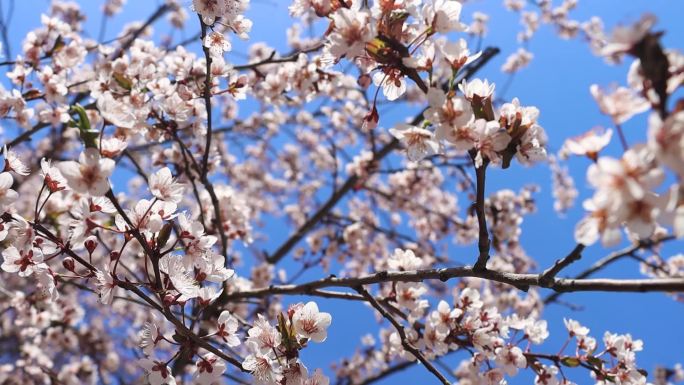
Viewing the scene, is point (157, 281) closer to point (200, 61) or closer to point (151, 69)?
point (151, 69)

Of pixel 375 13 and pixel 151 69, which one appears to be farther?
pixel 151 69

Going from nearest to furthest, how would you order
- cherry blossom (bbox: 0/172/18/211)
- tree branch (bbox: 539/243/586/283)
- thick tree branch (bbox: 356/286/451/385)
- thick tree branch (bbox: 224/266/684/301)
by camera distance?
1. thick tree branch (bbox: 224/266/684/301)
2. tree branch (bbox: 539/243/586/283)
3. cherry blossom (bbox: 0/172/18/211)
4. thick tree branch (bbox: 356/286/451/385)

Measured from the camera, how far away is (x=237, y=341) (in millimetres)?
1859

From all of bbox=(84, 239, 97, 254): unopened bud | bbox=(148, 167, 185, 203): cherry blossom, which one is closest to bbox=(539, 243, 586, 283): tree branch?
bbox=(148, 167, 185, 203): cherry blossom

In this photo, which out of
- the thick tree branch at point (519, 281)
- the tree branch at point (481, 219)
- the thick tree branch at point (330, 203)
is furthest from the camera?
the thick tree branch at point (330, 203)

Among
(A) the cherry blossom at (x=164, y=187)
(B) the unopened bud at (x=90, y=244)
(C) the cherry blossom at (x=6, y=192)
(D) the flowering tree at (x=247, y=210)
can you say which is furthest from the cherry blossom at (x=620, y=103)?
(C) the cherry blossom at (x=6, y=192)

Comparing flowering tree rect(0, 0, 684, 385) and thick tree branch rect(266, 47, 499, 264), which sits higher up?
thick tree branch rect(266, 47, 499, 264)

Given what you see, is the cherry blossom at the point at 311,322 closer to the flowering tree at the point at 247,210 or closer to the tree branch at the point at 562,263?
the flowering tree at the point at 247,210

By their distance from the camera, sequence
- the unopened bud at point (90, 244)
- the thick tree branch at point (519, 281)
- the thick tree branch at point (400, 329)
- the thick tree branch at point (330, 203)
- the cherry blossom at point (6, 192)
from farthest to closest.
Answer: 1. the thick tree branch at point (330, 203)
2. the thick tree branch at point (400, 329)
3. the unopened bud at point (90, 244)
4. the cherry blossom at point (6, 192)
5. the thick tree branch at point (519, 281)

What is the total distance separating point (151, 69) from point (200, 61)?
499 mm

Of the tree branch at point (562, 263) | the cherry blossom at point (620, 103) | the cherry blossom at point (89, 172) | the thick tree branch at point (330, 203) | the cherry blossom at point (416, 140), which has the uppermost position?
the thick tree branch at point (330, 203)

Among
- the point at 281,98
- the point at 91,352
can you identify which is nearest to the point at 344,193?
the point at 281,98

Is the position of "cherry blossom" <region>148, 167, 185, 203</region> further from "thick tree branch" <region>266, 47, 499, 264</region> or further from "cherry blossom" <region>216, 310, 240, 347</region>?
"thick tree branch" <region>266, 47, 499, 264</region>

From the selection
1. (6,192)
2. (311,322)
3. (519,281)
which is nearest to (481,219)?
(519,281)
